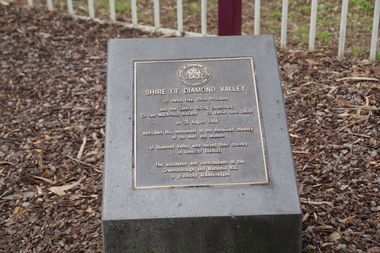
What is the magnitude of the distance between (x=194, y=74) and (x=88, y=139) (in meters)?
1.93

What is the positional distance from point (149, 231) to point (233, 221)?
1.92 ft

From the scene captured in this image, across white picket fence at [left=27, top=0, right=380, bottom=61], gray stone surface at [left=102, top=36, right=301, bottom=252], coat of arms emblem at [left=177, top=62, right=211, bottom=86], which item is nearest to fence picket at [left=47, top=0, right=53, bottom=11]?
white picket fence at [left=27, top=0, right=380, bottom=61]

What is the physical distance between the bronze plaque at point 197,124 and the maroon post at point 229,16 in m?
1.27

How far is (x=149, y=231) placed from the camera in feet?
10.7

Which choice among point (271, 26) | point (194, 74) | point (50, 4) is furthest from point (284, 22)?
point (50, 4)

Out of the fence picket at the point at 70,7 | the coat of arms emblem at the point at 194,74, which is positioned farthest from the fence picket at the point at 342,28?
the fence picket at the point at 70,7

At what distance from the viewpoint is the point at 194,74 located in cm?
371

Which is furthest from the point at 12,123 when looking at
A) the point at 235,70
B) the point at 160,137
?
the point at 235,70

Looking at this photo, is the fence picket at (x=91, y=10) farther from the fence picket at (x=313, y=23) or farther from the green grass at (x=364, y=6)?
the green grass at (x=364, y=6)

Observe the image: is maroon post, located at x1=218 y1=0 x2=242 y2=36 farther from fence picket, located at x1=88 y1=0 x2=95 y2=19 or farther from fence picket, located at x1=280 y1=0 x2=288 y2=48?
fence picket, located at x1=88 y1=0 x2=95 y2=19

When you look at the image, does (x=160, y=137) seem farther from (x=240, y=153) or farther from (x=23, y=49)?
(x=23, y=49)

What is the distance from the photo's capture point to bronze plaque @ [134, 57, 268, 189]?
3385 millimetres

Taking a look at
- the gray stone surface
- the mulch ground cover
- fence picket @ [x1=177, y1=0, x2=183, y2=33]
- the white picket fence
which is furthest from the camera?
fence picket @ [x1=177, y1=0, x2=183, y2=33]

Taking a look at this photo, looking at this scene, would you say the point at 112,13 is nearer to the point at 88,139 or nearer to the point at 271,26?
the point at 271,26
